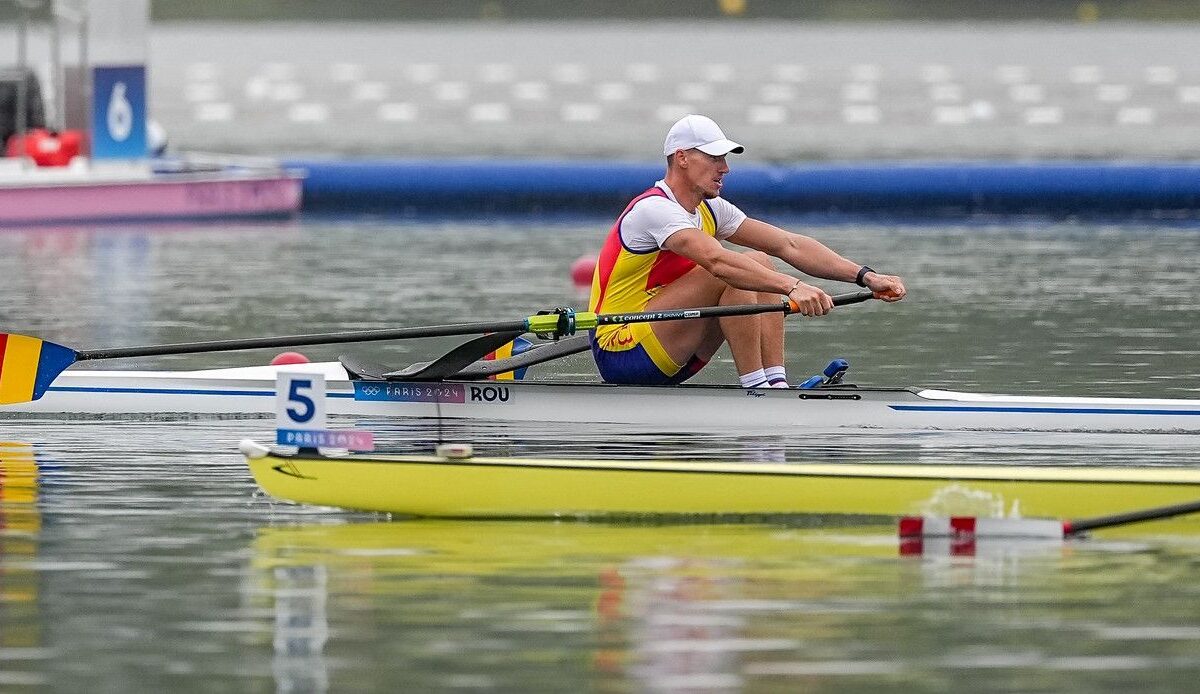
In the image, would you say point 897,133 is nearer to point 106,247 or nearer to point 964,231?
point 964,231

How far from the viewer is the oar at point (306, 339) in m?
8.80

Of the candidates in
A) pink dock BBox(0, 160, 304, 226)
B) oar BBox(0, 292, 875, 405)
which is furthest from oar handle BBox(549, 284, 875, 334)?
pink dock BBox(0, 160, 304, 226)

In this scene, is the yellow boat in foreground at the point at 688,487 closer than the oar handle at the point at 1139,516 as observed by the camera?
No

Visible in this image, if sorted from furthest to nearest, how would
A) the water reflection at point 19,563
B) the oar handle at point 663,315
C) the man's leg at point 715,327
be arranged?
the man's leg at point 715,327, the oar handle at point 663,315, the water reflection at point 19,563

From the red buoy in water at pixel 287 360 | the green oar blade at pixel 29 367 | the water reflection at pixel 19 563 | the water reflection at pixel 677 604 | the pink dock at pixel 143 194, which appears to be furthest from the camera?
the pink dock at pixel 143 194

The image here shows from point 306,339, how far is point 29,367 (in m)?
1.13

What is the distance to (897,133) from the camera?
96.7 feet

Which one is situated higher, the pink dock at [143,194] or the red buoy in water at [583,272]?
the pink dock at [143,194]

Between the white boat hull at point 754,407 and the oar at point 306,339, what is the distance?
13.5 inches

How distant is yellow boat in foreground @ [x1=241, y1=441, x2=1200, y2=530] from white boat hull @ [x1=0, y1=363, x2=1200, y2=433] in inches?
69.1

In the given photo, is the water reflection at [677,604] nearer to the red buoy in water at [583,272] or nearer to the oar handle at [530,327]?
the oar handle at [530,327]

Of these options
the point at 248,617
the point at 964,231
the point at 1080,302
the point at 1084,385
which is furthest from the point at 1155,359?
the point at 964,231

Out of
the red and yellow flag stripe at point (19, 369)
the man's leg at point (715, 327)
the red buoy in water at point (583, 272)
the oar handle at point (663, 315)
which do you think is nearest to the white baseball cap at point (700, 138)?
the man's leg at point (715, 327)

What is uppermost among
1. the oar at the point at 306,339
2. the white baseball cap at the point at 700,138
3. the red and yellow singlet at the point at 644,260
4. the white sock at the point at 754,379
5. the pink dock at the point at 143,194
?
the pink dock at the point at 143,194
